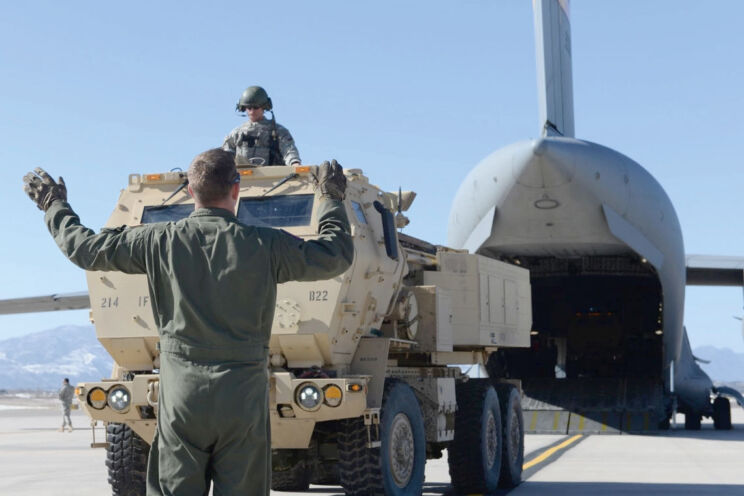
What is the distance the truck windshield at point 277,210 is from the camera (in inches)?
339

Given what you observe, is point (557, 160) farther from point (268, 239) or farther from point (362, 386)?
point (268, 239)

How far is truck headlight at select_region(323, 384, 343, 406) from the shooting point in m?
7.71

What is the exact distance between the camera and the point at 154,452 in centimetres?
407

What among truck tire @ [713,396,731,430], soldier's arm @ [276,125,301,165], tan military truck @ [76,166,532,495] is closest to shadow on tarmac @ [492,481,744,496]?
tan military truck @ [76,166,532,495]

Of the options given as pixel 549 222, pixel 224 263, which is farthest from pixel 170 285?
pixel 549 222

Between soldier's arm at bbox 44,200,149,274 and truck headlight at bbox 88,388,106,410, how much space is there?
4.12m

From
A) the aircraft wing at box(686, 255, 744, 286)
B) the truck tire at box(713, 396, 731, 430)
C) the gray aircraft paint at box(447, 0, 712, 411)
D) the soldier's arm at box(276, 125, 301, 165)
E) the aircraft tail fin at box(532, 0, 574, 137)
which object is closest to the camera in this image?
the soldier's arm at box(276, 125, 301, 165)

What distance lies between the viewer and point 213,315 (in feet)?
13.0

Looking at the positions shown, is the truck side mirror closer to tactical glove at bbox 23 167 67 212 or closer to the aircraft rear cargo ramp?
tactical glove at bbox 23 167 67 212

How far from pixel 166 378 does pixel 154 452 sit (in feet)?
1.04

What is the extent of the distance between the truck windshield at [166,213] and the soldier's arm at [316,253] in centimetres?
489

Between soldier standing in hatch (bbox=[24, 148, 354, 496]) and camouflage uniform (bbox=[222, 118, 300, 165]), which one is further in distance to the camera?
camouflage uniform (bbox=[222, 118, 300, 165])

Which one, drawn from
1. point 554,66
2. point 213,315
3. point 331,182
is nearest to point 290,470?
point 331,182

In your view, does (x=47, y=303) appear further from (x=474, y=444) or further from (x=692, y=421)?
(x=474, y=444)
